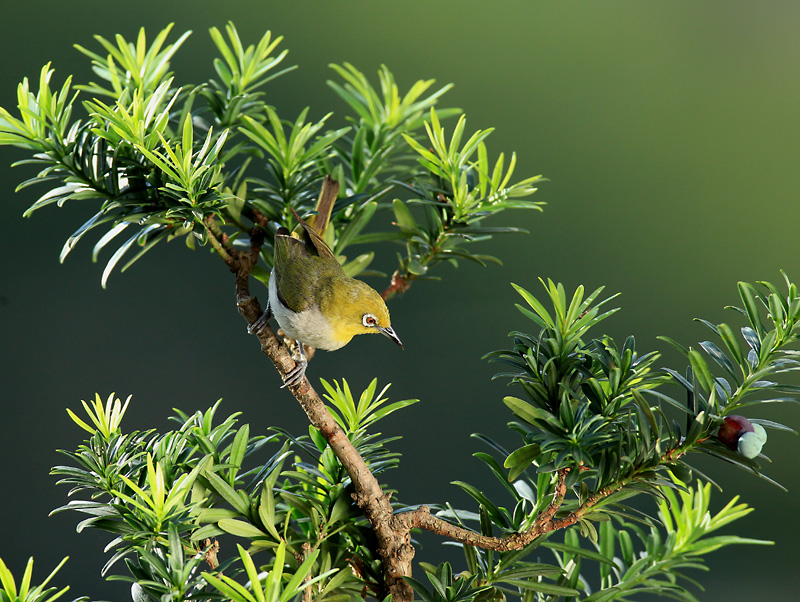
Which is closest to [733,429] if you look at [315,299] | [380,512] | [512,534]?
[512,534]

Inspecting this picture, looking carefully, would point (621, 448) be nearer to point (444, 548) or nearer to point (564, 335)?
point (564, 335)

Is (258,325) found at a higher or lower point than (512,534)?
higher

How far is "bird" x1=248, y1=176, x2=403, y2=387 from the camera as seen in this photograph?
35.2 inches

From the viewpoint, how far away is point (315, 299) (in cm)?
90

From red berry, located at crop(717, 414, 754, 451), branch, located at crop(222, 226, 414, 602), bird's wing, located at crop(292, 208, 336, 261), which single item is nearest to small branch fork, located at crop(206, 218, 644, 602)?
branch, located at crop(222, 226, 414, 602)

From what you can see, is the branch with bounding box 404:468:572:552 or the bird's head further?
the bird's head

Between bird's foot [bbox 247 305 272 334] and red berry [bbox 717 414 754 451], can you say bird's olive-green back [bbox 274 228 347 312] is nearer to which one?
bird's foot [bbox 247 305 272 334]

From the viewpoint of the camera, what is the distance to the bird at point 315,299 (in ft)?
2.93

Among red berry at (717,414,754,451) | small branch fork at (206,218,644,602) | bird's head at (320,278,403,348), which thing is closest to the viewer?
red berry at (717,414,754,451)

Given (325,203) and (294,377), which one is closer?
(294,377)

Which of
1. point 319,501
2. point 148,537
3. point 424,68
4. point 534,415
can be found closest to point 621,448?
point 534,415

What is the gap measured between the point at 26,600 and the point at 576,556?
629 millimetres

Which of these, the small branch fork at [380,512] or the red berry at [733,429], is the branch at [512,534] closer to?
the small branch fork at [380,512]

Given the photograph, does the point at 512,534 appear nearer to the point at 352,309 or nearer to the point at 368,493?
the point at 368,493
